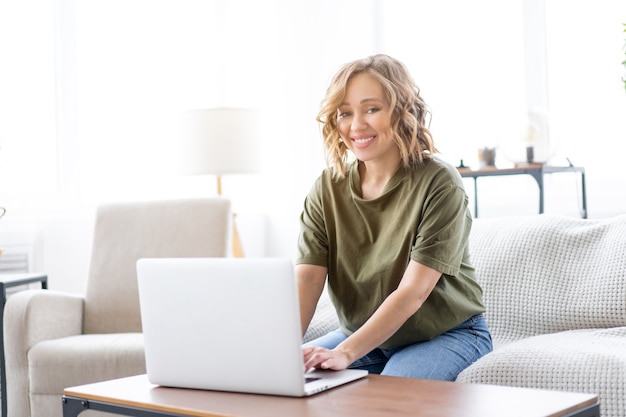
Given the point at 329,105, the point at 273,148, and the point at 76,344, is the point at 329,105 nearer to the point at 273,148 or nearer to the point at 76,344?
the point at 76,344

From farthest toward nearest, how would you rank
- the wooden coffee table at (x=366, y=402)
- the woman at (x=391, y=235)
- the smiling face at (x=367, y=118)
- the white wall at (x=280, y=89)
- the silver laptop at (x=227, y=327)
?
the white wall at (x=280, y=89)
the smiling face at (x=367, y=118)
the woman at (x=391, y=235)
the silver laptop at (x=227, y=327)
the wooden coffee table at (x=366, y=402)

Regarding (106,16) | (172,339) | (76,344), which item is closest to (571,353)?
(172,339)

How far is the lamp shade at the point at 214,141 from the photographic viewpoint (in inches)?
163

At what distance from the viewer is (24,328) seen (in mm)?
2980

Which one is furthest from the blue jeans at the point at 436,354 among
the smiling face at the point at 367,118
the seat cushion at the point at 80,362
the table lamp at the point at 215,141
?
the table lamp at the point at 215,141

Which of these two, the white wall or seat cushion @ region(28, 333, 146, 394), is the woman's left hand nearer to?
seat cushion @ region(28, 333, 146, 394)

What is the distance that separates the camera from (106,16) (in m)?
4.70

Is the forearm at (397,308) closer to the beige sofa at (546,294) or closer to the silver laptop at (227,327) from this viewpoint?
the silver laptop at (227,327)

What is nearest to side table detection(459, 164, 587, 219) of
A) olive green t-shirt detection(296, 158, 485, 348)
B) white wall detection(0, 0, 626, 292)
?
white wall detection(0, 0, 626, 292)

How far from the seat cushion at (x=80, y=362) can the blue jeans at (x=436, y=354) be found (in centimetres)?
95

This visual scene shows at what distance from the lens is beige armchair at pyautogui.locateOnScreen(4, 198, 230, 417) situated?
9.31 feet

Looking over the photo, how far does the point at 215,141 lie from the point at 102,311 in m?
1.14

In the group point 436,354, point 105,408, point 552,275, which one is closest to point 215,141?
point 552,275

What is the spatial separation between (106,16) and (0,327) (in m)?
2.14
